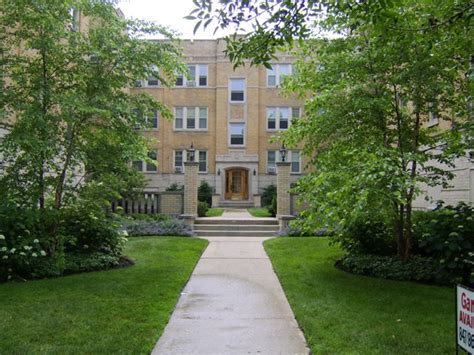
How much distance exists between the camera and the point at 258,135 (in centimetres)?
3053

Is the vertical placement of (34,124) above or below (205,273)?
above

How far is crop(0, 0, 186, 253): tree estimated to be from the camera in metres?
7.34

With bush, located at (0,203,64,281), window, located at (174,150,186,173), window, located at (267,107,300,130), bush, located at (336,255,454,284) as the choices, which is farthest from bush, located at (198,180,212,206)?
bush, located at (0,203,64,281)

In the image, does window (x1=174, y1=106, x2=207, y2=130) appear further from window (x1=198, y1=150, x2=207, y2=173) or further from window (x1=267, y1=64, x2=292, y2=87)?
window (x1=267, y1=64, x2=292, y2=87)

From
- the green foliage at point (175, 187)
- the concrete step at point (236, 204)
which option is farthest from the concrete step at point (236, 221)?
the concrete step at point (236, 204)

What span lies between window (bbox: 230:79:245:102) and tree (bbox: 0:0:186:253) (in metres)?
22.0

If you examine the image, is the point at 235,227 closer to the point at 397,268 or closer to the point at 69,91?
the point at 397,268

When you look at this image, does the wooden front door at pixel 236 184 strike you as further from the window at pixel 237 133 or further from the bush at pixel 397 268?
the bush at pixel 397 268

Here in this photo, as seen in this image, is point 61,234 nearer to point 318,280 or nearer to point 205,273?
point 205,273

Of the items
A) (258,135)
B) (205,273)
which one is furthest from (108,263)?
(258,135)

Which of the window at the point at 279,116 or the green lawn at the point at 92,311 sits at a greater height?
the window at the point at 279,116

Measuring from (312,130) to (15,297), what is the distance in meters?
5.43

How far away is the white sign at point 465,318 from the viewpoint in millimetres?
2971

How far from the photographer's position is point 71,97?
7332 millimetres
